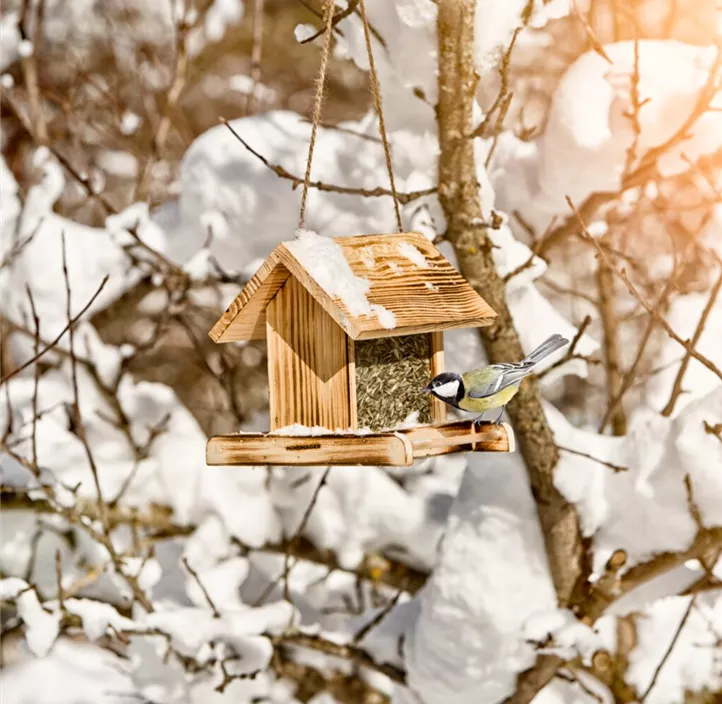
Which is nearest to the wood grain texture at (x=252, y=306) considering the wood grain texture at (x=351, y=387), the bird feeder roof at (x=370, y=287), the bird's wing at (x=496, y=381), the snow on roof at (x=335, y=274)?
the bird feeder roof at (x=370, y=287)

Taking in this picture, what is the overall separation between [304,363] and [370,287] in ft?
1.14

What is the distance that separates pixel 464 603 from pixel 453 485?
135 cm

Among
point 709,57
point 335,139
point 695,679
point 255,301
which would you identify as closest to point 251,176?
point 335,139

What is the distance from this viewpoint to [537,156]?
134 inches

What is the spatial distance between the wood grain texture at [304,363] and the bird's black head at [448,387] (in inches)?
10.0

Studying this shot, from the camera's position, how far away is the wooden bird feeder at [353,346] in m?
2.13

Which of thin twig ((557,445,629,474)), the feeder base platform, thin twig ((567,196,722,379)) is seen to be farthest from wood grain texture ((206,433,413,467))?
thin twig ((557,445,629,474))

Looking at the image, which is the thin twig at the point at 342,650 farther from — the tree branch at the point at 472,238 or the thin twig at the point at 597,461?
the thin twig at the point at 597,461

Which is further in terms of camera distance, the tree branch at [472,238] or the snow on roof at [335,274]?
the tree branch at [472,238]

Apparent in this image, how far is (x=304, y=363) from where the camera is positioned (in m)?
2.45

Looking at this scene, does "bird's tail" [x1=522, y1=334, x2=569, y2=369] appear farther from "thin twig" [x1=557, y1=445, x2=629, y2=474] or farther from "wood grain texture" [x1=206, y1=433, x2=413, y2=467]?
"thin twig" [x1=557, y1=445, x2=629, y2=474]

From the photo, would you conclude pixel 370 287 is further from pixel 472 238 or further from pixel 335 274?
pixel 472 238

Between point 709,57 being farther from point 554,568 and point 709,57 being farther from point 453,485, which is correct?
point 453,485

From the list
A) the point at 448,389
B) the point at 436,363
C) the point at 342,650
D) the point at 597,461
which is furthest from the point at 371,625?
the point at 448,389
